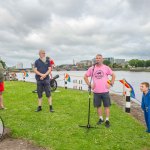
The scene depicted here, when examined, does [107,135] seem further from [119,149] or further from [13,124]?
[13,124]

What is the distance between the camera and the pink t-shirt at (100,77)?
7.86 metres

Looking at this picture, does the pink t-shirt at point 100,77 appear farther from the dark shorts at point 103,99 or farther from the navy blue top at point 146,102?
the navy blue top at point 146,102

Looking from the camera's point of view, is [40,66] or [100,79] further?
[40,66]

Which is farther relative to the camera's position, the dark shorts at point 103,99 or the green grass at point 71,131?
the dark shorts at point 103,99

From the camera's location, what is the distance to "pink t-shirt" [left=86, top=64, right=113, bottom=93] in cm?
786

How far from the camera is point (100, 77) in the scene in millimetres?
7859

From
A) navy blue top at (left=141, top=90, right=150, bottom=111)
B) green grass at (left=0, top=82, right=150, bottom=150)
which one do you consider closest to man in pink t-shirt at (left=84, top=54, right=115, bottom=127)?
green grass at (left=0, top=82, right=150, bottom=150)

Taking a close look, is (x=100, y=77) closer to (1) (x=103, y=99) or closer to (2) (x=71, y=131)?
(1) (x=103, y=99)

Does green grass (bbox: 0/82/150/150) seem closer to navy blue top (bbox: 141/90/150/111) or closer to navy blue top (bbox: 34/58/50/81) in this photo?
navy blue top (bbox: 141/90/150/111)

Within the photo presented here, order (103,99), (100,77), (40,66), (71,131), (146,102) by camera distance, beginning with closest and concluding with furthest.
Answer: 1. (71,131)
2. (146,102)
3. (100,77)
4. (103,99)
5. (40,66)

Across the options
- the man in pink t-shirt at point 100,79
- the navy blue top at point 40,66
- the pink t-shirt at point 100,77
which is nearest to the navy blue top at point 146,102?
the man in pink t-shirt at point 100,79

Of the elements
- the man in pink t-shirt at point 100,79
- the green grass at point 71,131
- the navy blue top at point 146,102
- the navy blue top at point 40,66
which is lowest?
the green grass at point 71,131

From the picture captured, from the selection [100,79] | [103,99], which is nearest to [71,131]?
[103,99]


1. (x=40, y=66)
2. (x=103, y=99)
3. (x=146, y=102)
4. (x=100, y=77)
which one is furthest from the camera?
(x=40, y=66)
